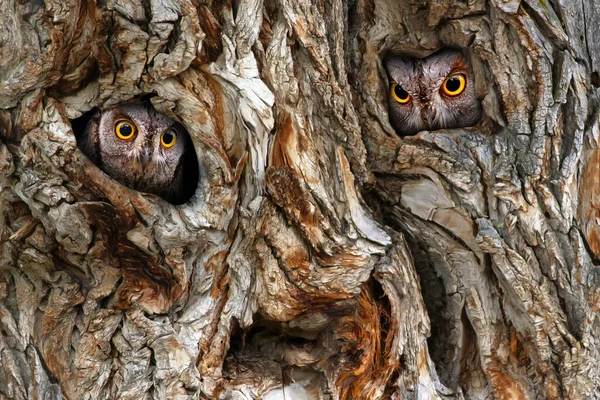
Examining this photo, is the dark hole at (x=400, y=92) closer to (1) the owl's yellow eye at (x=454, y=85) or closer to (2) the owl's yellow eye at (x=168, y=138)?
(1) the owl's yellow eye at (x=454, y=85)

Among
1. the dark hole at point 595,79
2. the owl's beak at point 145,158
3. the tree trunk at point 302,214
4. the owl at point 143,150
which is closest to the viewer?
the tree trunk at point 302,214

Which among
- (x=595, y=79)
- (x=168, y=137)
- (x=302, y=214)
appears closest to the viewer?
(x=302, y=214)

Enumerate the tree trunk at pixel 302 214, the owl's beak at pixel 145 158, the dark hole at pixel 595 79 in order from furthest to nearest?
the dark hole at pixel 595 79
the owl's beak at pixel 145 158
the tree trunk at pixel 302 214

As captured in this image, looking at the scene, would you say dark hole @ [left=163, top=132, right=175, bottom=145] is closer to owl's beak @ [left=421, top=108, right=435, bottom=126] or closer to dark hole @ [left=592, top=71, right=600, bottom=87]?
owl's beak @ [left=421, top=108, right=435, bottom=126]

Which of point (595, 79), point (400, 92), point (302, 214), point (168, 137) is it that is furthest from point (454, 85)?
point (168, 137)

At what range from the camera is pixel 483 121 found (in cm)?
298

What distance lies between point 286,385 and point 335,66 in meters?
1.31

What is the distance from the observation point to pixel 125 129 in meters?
2.77

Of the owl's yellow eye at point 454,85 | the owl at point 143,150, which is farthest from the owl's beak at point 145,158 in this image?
the owl's yellow eye at point 454,85

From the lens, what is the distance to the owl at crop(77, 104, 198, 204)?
2.70m

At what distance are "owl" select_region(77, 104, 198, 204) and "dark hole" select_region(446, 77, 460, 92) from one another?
1151 mm

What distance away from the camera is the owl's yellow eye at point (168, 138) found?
2859 mm

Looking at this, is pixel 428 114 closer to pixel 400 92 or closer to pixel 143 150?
pixel 400 92

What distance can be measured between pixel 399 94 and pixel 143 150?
1.15 m
